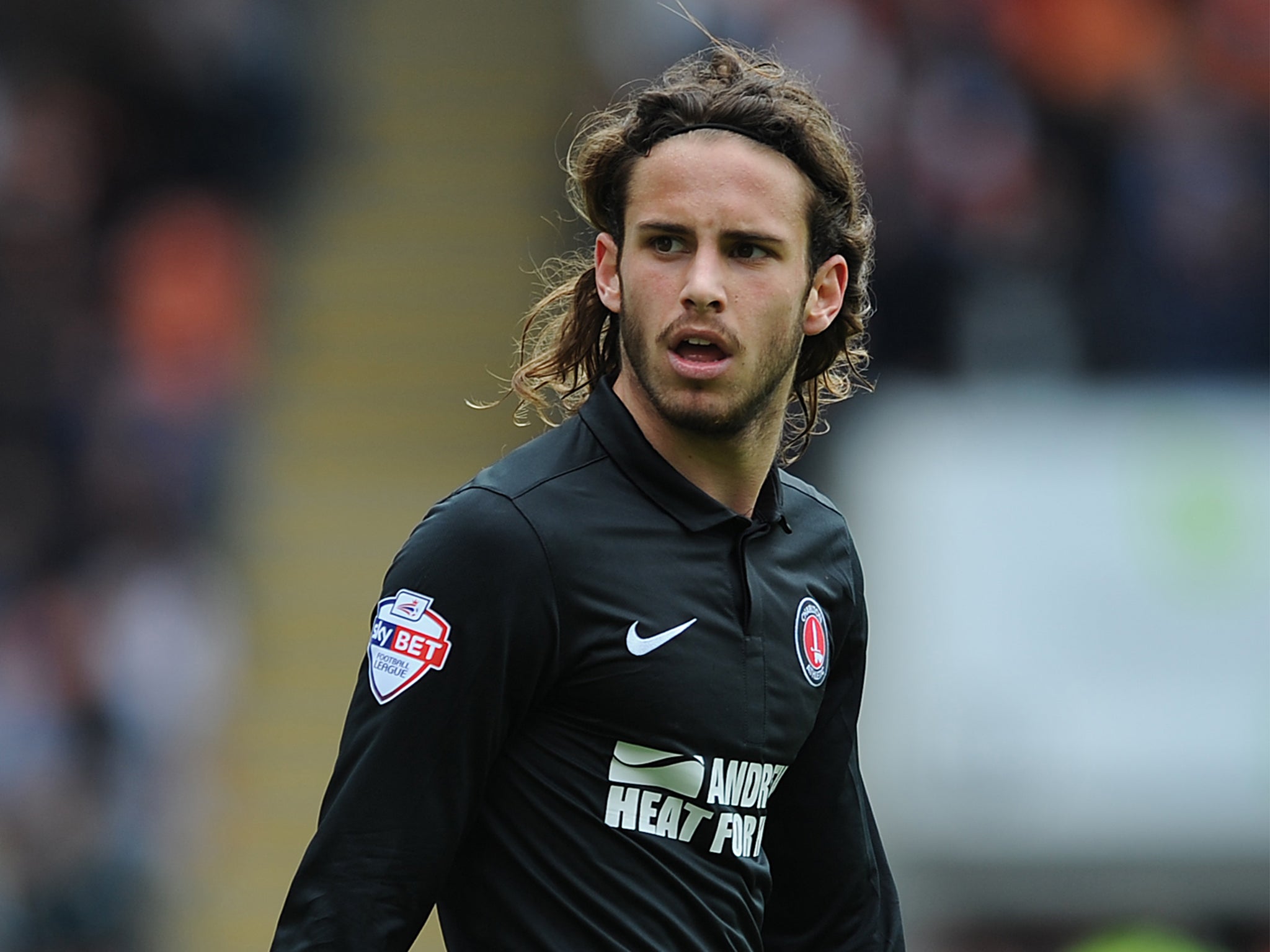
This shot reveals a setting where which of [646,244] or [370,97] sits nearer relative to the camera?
[646,244]

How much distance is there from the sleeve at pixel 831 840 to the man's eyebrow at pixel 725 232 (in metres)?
0.61

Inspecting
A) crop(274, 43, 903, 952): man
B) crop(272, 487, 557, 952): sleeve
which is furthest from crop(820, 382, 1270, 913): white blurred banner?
crop(272, 487, 557, 952): sleeve

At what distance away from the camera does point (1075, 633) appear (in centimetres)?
799

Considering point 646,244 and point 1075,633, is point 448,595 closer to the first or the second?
point 646,244

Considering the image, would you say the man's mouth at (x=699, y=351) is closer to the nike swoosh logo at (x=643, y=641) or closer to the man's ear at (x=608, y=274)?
the man's ear at (x=608, y=274)

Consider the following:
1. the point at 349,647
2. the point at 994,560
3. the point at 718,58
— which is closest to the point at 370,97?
the point at 349,647

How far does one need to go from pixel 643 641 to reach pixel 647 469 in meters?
0.27

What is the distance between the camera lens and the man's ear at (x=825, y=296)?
10.1 ft

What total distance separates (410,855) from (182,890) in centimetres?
667

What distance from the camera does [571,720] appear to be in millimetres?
2754

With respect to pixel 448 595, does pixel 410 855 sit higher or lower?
lower

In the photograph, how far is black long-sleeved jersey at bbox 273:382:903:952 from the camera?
8.63 ft

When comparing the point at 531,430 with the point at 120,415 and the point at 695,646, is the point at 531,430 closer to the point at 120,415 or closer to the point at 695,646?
the point at 120,415

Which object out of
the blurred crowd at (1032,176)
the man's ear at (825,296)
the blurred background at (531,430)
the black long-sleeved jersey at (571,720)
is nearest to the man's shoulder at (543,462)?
the black long-sleeved jersey at (571,720)
